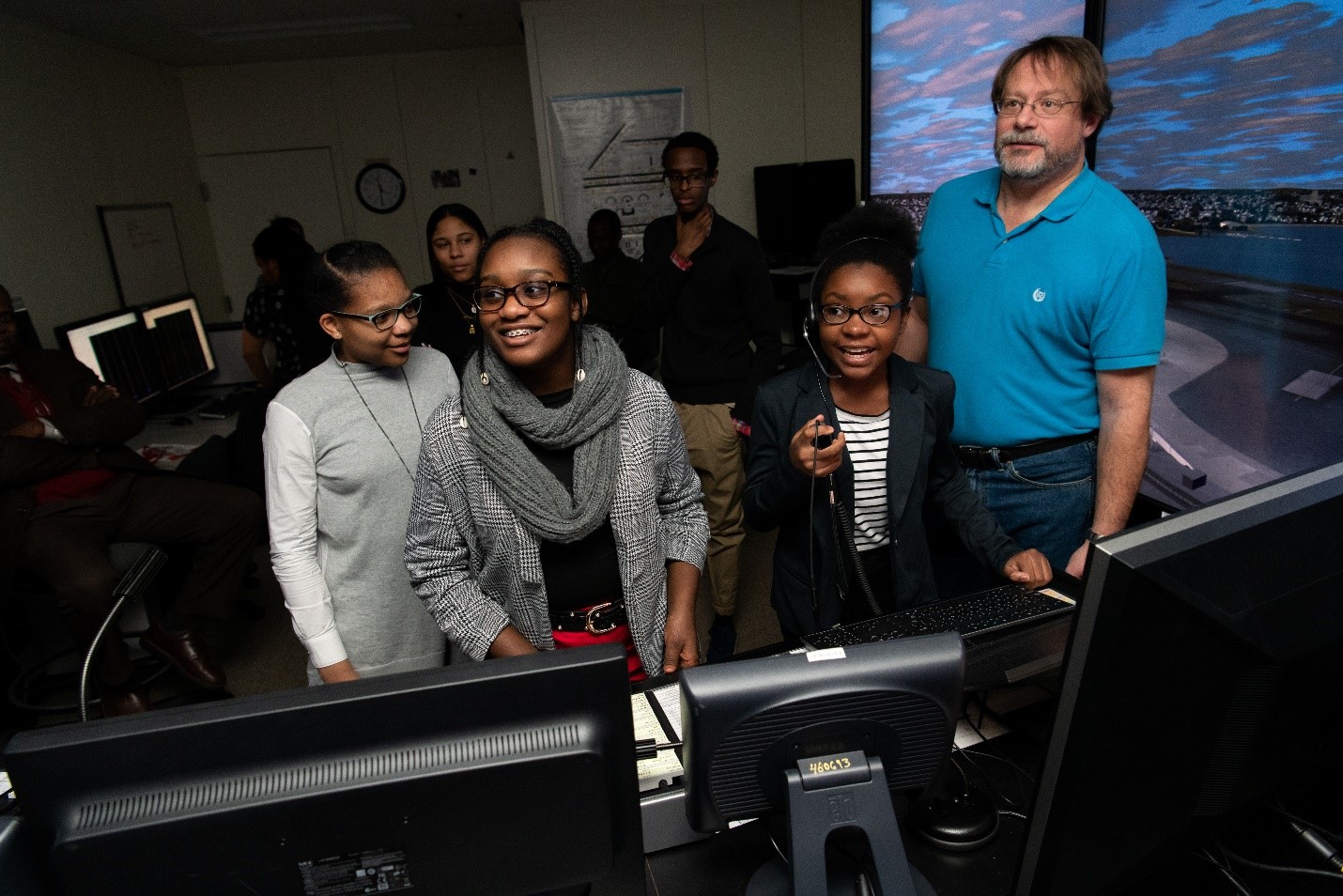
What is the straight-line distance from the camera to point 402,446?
1580 mm

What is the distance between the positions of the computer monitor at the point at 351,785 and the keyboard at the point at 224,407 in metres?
3.21

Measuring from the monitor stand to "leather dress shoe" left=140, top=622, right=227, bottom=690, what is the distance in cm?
256

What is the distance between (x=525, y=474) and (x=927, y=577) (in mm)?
822

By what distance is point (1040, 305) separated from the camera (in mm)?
1598

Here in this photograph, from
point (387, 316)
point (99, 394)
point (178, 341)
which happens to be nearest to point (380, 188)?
point (178, 341)

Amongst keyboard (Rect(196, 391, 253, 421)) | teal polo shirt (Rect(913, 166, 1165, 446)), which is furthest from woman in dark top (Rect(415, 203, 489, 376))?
keyboard (Rect(196, 391, 253, 421))

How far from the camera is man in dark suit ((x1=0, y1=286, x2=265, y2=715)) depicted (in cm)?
249

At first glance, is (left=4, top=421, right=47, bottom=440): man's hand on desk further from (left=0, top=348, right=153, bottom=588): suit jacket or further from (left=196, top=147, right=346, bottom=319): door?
(left=196, top=147, right=346, bottom=319): door

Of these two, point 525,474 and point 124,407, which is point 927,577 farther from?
point 124,407

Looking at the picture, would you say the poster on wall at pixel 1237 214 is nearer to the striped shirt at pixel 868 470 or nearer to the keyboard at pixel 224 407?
the striped shirt at pixel 868 470

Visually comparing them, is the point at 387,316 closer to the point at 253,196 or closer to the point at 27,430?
the point at 27,430

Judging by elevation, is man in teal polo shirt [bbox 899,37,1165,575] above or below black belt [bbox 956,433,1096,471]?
above

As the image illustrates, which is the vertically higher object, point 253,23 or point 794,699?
point 253,23

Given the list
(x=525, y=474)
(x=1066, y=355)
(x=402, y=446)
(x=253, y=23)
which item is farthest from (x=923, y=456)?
(x=253, y=23)
